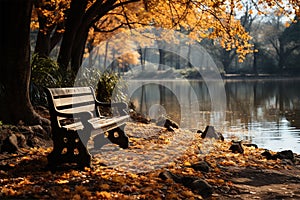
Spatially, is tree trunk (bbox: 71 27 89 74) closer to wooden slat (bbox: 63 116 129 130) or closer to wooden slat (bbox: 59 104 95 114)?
wooden slat (bbox: 59 104 95 114)

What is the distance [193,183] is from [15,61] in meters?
3.68

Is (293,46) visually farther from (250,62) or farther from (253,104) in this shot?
(253,104)

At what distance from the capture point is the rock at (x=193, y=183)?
4.67m

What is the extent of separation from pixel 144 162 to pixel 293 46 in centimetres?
5411

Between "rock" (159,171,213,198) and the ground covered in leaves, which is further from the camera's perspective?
"rock" (159,171,213,198)

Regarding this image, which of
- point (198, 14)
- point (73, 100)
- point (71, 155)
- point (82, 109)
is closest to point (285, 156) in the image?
point (82, 109)

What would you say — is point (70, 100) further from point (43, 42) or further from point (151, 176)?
point (43, 42)

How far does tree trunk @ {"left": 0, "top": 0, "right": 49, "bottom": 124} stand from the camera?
6.47 meters

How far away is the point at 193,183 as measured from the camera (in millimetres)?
4762

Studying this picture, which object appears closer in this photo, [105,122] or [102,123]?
[102,123]

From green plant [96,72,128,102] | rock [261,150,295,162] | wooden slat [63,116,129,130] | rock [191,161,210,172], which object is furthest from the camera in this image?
green plant [96,72,128,102]

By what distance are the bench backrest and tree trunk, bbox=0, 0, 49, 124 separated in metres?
0.89

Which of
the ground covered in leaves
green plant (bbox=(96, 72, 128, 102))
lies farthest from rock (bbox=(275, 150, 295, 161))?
green plant (bbox=(96, 72, 128, 102))

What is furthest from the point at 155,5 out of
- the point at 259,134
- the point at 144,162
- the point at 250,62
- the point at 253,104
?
the point at 250,62
